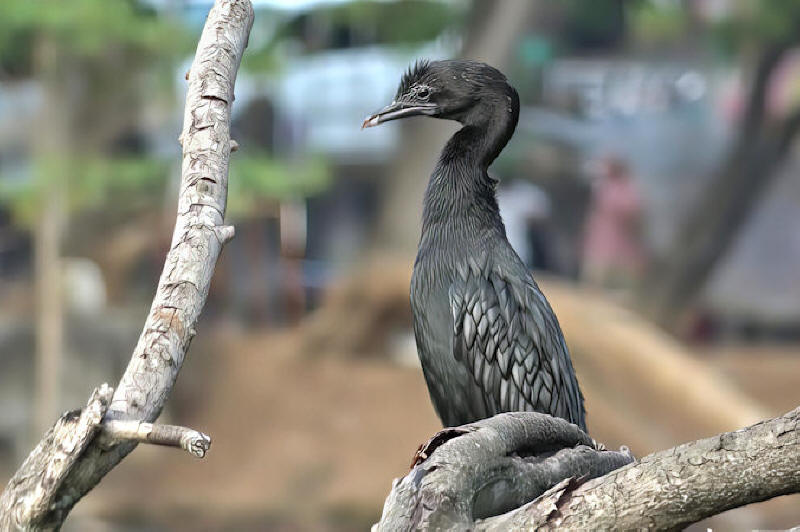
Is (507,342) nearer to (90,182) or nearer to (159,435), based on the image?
(159,435)

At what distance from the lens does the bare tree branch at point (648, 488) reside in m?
1.10

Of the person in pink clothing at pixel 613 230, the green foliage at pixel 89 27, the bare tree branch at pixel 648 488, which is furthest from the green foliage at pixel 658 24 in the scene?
the bare tree branch at pixel 648 488

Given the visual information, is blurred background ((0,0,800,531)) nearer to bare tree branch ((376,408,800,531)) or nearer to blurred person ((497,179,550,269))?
blurred person ((497,179,550,269))

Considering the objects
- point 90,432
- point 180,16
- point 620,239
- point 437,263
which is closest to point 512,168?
point 620,239

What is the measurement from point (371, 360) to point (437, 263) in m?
4.26

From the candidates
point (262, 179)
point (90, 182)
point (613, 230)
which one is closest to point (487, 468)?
point (262, 179)

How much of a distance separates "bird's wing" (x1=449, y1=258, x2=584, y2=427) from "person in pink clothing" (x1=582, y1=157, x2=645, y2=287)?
5106 mm

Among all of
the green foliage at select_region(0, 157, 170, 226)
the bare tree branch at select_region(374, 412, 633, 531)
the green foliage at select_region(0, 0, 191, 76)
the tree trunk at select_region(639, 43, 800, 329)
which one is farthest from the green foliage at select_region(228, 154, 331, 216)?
the bare tree branch at select_region(374, 412, 633, 531)

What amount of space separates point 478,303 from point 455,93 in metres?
0.34

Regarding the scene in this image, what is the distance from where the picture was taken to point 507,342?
74.3 inches

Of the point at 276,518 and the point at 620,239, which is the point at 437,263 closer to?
the point at 276,518

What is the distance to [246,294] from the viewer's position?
23.4ft

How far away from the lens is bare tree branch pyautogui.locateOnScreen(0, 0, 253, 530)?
47.6 inches

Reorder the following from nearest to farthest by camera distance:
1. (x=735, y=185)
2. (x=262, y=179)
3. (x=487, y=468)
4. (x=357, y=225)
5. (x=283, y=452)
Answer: (x=487, y=468) < (x=262, y=179) < (x=283, y=452) < (x=735, y=185) < (x=357, y=225)
